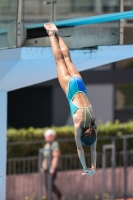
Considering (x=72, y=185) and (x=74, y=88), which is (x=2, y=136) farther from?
(x=72, y=185)

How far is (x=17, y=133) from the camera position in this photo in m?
17.8

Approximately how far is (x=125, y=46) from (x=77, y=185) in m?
6.23

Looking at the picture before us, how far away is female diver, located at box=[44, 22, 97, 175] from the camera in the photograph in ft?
28.6

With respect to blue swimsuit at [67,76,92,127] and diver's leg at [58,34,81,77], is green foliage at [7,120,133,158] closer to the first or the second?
diver's leg at [58,34,81,77]

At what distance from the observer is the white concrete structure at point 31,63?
9.74 m

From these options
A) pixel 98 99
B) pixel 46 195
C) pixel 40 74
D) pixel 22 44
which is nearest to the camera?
pixel 22 44

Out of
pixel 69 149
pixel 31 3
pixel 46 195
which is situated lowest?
pixel 46 195

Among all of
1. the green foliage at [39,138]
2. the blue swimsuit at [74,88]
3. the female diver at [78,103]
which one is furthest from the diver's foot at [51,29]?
the green foliage at [39,138]

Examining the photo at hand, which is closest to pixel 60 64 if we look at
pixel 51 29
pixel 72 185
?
pixel 51 29

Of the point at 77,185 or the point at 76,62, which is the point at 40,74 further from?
the point at 77,185

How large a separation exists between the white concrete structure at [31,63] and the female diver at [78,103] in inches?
23.1

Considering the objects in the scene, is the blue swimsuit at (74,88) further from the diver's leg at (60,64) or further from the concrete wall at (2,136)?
the concrete wall at (2,136)

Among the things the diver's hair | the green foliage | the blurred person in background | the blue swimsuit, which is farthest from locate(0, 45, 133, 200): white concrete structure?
the green foliage

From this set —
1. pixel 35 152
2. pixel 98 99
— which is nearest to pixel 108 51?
pixel 35 152
